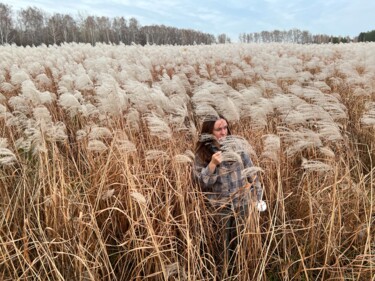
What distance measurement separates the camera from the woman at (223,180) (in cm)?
216

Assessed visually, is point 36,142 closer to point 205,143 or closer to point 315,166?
point 205,143

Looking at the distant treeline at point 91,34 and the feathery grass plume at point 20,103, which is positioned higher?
the distant treeline at point 91,34

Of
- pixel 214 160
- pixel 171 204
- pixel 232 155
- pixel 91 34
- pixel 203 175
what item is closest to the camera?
pixel 232 155

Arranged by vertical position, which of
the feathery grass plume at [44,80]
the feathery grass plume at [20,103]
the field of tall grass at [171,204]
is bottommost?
the field of tall grass at [171,204]

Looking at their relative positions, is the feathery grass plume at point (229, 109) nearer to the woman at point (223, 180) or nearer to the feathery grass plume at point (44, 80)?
the woman at point (223, 180)

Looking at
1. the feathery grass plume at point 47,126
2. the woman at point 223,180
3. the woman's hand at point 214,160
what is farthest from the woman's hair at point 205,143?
the feathery grass plume at point 47,126

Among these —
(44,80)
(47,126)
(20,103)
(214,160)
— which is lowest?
(214,160)

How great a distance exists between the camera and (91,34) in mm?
41375

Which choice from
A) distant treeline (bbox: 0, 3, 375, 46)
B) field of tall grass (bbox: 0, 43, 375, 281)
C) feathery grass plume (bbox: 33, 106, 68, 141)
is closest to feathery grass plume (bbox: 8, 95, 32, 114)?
field of tall grass (bbox: 0, 43, 375, 281)

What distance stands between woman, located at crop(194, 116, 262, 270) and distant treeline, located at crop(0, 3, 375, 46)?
35.6m

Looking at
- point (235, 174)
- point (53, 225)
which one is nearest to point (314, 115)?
point (235, 174)

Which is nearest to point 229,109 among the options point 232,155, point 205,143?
point 205,143

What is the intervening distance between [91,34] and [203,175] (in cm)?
4363

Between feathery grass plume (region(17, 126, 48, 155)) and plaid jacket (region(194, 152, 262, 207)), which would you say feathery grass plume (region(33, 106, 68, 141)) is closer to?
feathery grass plume (region(17, 126, 48, 155))
